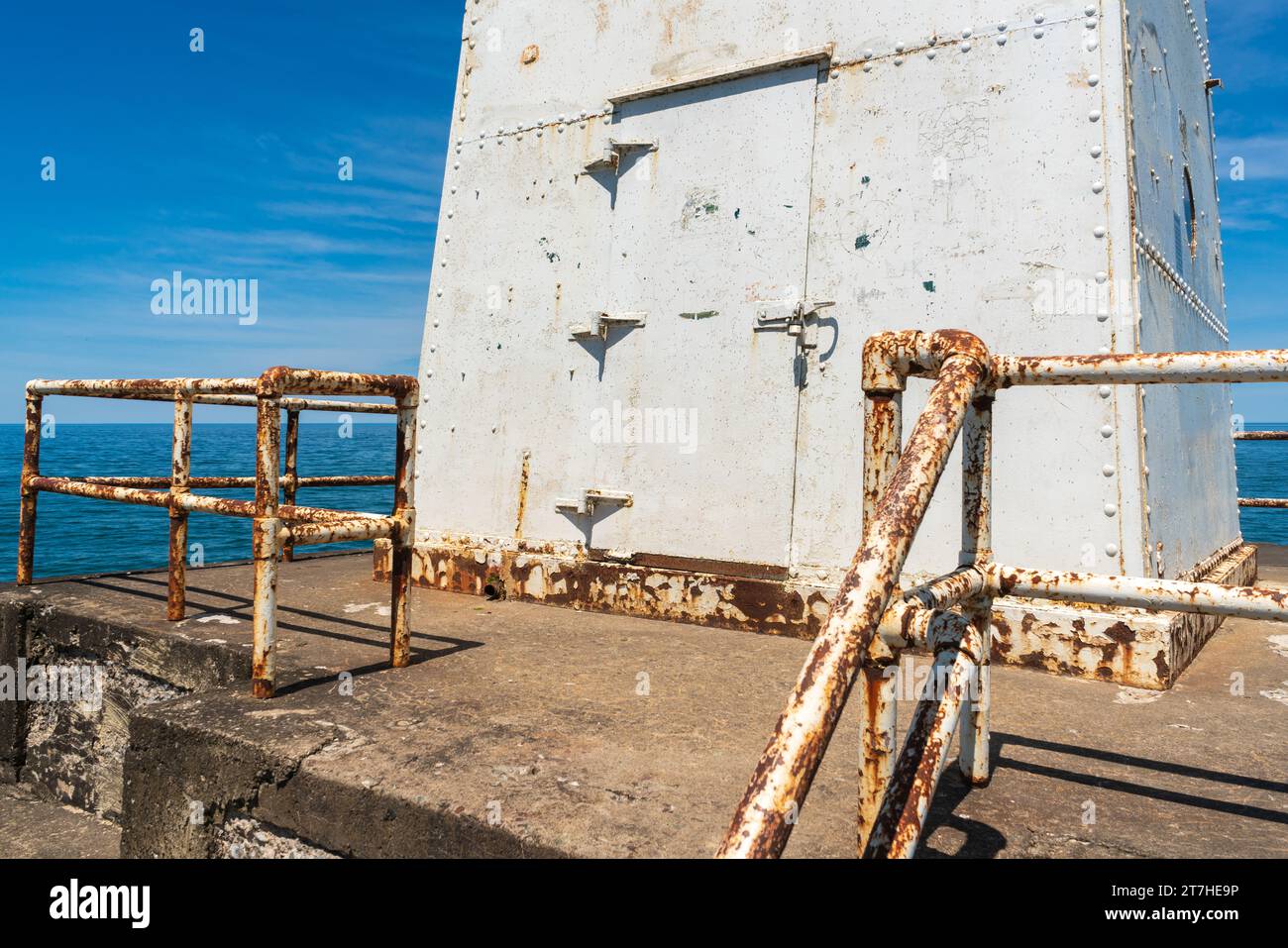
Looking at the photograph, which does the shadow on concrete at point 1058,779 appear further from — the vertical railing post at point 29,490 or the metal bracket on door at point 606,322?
the vertical railing post at point 29,490

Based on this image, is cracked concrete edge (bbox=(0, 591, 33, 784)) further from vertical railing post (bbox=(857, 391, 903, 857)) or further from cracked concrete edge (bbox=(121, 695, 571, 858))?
vertical railing post (bbox=(857, 391, 903, 857))

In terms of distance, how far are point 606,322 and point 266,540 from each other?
83.6 inches

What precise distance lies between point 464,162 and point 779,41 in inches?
77.9

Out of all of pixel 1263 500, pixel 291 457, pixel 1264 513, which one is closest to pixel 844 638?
pixel 291 457

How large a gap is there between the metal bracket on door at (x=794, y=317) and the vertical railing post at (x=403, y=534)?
1.64m

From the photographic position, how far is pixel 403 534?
9.77 ft

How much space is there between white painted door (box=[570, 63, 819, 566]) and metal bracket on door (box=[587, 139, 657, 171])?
3 cm

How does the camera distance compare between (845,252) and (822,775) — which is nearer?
(822,775)

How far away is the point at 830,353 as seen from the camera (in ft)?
11.6

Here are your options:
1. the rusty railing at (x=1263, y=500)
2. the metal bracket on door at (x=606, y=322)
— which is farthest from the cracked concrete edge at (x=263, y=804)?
the rusty railing at (x=1263, y=500)

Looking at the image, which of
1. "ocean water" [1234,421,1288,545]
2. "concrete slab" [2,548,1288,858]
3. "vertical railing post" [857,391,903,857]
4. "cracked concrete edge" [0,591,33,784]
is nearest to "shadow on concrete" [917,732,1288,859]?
"concrete slab" [2,548,1288,858]

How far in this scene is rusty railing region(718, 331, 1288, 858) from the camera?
3.40 ft
